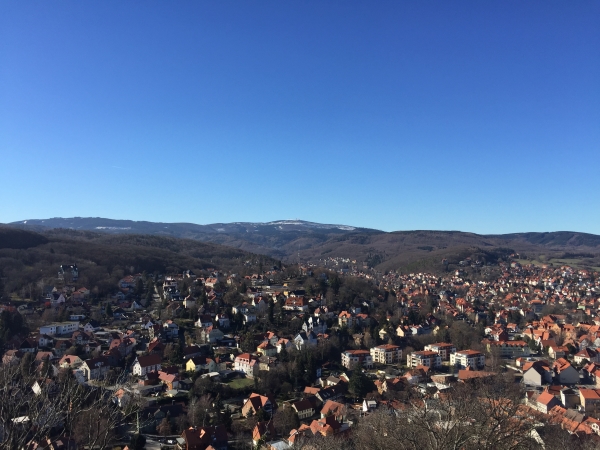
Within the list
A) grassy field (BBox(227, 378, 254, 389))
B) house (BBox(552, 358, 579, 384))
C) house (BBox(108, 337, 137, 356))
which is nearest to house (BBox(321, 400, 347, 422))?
grassy field (BBox(227, 378, 254, 389))

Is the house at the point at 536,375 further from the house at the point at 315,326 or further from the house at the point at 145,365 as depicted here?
the house at the point at 145,365

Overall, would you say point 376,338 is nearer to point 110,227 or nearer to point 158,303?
point 158,303

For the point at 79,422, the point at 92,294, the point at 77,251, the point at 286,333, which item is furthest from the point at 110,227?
the point at 79,422

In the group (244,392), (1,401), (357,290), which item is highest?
(1,401)

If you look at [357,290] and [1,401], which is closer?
[1,401]

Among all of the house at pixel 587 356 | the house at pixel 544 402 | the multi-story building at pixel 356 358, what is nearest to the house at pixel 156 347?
the multi-story building at pixel 356 358

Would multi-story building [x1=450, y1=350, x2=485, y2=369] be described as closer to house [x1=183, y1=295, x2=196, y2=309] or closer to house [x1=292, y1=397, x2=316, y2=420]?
house [x1=292, y1=397, x2=316, y2=420]

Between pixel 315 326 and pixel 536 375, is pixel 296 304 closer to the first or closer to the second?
pixel 315 326

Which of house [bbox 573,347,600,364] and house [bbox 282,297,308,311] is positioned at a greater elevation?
house [bbox 282,297,308,311]
